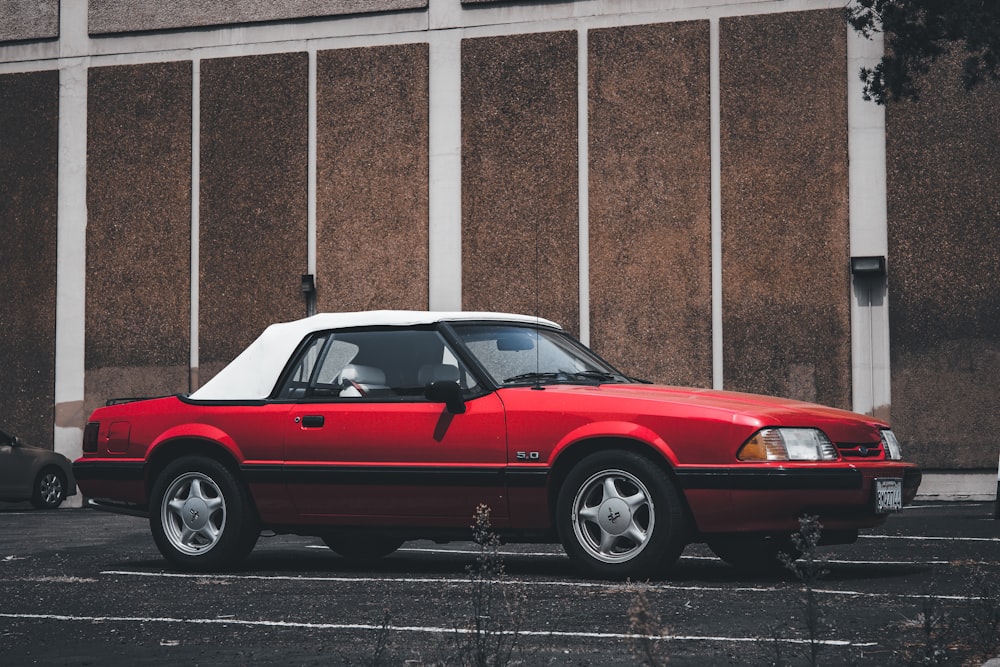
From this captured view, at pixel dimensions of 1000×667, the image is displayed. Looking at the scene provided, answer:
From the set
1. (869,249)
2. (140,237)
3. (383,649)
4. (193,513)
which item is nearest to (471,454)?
(193,513)

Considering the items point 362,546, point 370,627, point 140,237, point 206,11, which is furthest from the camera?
point 206,11

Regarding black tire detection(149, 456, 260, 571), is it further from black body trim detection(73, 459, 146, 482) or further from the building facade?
the building facade

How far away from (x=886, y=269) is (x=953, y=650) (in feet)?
53.2

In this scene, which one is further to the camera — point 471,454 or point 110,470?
point 110,470

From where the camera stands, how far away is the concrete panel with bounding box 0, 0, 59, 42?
2512cm

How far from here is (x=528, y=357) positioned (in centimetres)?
923

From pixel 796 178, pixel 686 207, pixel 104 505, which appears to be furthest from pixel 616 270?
pixel 104 505

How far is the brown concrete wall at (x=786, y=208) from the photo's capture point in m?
21.3

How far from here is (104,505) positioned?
33.4 ft

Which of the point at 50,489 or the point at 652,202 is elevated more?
the point at 652,202

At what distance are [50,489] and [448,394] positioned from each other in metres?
14.5

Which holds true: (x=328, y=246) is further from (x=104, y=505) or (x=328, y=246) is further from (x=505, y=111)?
(x=104, y=505)

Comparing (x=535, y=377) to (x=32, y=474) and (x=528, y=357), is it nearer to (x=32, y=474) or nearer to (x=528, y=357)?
(x=528, y=357)

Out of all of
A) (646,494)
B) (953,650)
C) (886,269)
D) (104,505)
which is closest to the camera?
(953,650)
